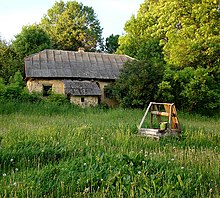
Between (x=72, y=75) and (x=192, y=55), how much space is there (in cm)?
1010

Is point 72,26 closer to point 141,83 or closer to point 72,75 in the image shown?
point 72,75

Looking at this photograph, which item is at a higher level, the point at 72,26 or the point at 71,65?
the point at 72,26

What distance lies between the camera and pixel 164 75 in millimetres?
21875

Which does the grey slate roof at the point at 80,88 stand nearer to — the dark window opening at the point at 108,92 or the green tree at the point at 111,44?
the dark window opening at the point at 108,92

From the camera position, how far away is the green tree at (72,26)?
45594 mm

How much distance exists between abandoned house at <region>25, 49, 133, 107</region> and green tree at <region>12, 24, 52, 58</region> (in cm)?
919

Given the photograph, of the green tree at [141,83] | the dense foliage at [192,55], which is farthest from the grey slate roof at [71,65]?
the dense foliage at [192,55]

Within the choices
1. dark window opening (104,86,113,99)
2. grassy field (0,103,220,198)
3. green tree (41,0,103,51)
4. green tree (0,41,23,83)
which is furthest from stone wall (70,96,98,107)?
green tree (41,0,103,51)

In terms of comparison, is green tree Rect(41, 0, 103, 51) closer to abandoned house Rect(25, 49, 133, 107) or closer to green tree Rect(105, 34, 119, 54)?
green tree Rect(105, 34, 119, 54)

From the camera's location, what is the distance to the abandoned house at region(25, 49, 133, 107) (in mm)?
24141

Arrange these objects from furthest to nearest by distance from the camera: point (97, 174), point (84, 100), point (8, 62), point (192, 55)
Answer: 1. point (8, 62)
2. point (84, 100)
3. point (192, 55)
4. point (97, 174)

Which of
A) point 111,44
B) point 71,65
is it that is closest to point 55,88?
point 71,65


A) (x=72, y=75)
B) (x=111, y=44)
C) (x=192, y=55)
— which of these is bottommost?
(x=72, y=75)

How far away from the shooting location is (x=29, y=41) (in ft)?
120
